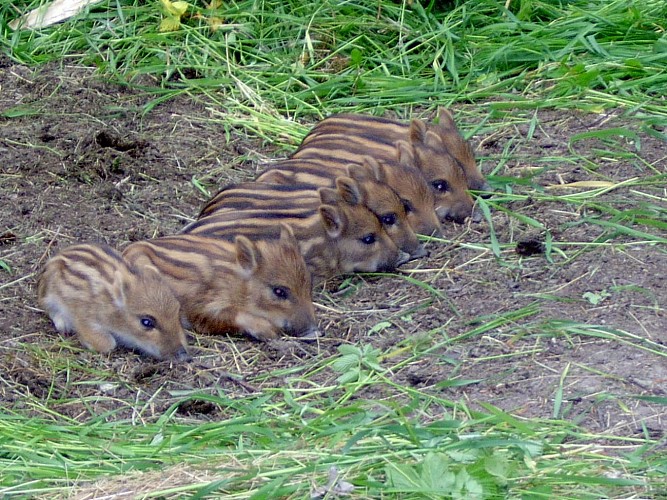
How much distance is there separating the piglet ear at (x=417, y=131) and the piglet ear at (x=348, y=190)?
746 millimetres

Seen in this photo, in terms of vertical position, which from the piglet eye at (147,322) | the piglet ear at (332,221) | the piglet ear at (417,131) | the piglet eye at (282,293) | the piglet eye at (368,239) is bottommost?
the piglet eye at (368,239)

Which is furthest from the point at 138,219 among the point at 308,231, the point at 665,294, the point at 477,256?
the point at 665,294

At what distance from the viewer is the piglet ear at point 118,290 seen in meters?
5.39

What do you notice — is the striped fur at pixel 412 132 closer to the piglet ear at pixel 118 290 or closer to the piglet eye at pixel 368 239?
the piglet eye at pixel 368 239

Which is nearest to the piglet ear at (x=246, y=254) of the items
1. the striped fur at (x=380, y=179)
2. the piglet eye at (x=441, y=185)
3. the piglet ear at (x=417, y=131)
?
the striped fur at (x=380, y=179)

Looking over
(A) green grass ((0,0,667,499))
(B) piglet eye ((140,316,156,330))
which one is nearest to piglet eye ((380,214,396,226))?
(A) green grass ((0,0,667,499))

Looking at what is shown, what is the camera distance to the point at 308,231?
19.8 feet

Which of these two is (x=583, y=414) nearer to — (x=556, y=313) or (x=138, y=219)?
(x=556, y=313)

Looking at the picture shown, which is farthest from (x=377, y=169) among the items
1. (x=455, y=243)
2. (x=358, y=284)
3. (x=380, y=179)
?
(x=358, y=284)

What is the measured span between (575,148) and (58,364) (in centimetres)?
353

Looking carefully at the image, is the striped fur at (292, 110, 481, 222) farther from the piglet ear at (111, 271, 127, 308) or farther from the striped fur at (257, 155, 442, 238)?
the piglet ear at (111, 271, 127, 308)

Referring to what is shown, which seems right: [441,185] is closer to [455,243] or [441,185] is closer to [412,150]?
[412,150]

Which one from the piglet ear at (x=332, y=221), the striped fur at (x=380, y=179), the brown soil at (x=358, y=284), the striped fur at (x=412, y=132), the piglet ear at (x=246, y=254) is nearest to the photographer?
the brown soil at (x=358, y=284)

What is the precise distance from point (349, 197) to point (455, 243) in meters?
0.64
